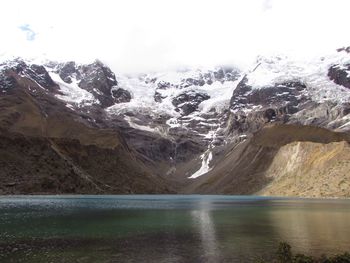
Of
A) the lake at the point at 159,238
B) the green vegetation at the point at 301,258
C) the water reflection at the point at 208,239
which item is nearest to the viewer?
the green vegetation at the point at 301,258

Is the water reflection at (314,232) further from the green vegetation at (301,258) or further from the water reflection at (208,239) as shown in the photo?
the water reflection at (208,239)

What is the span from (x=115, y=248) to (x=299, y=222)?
141 feet

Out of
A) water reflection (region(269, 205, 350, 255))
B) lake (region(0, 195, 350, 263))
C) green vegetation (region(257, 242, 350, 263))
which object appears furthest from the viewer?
water reflection (region(269, 205, 350, 255))

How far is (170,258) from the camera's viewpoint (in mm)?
53406

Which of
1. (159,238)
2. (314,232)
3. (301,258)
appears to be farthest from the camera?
(314,232)

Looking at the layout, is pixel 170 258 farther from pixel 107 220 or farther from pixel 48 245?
pixel 107 220

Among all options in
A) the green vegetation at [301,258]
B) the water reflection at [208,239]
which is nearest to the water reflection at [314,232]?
the green vegetation at [301,258]

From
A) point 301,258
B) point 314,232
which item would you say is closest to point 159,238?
point 314,232

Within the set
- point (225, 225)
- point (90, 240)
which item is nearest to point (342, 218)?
point (225, 225)

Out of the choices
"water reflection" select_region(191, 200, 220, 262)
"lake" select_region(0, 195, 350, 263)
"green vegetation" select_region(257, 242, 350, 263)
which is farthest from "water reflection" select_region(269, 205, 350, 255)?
"water reflection" select_region(191, 200, 220, 262)

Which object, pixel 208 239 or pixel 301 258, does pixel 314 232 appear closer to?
pixel 208 239

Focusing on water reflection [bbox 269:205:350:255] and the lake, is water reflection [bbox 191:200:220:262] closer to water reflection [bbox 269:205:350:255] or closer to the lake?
the lake

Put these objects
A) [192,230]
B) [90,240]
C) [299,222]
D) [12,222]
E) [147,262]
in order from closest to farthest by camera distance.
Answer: [147,262] → [90,240] → [192,230] → [12,222] → [299,222]

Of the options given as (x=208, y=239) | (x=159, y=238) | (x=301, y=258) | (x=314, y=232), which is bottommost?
(x=314, y=232)
